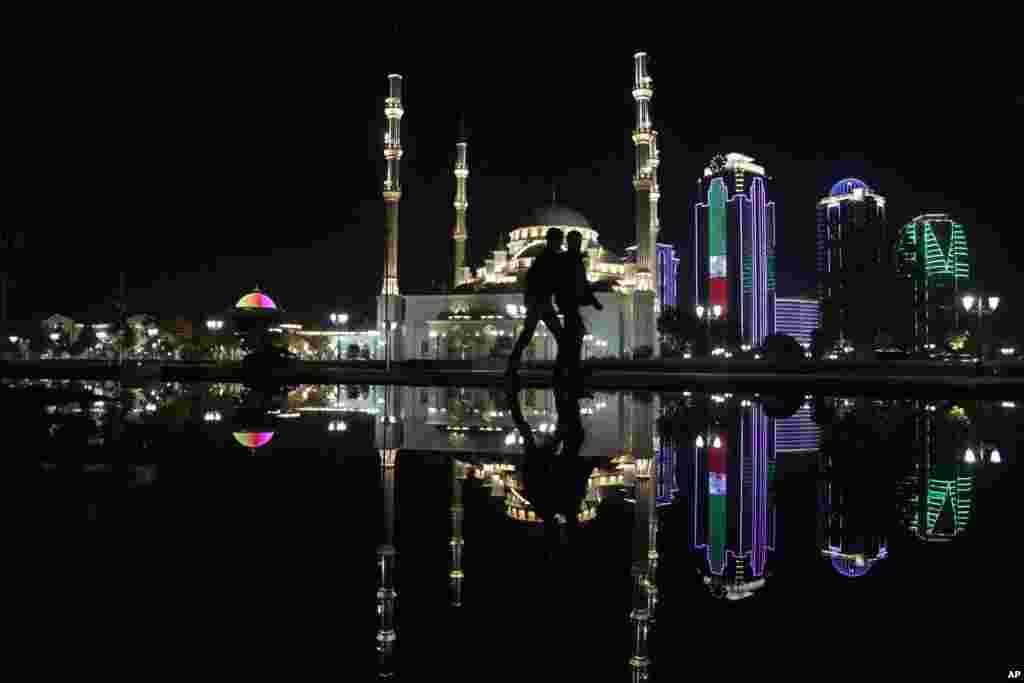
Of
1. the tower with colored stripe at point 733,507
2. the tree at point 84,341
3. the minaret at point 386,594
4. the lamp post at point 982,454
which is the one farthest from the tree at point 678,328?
the minaret at point 386,594

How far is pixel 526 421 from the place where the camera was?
802 centimetres

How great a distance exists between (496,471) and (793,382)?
12.6 meters

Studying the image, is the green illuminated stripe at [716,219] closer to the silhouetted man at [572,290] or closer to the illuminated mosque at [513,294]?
the illuminated mosque at [513,294]

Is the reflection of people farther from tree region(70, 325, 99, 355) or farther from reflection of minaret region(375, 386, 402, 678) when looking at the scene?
tree region(70, 325, 99, 355)

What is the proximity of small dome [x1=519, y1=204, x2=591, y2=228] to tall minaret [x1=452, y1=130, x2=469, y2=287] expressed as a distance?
4.90m

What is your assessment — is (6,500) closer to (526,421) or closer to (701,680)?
(701,680)

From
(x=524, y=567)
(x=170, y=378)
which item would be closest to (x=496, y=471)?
(x=524, y=567)

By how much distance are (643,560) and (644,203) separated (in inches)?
1646

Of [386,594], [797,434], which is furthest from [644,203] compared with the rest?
[386,594]

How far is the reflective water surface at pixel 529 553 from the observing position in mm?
1919

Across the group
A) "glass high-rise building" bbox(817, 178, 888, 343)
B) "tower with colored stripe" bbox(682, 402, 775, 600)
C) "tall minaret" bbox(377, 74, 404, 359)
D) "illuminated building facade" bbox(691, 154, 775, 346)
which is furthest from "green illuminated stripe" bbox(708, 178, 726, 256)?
"tower with colored stripe" bbox(682, 402, 775, 600)

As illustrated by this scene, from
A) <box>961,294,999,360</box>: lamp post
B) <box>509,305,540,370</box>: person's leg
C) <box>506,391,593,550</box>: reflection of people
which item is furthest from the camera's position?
<box>961,294,999,360</box>: lamp post

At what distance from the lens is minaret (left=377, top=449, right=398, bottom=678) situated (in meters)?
1.86

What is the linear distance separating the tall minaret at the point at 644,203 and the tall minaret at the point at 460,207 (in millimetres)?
16623
